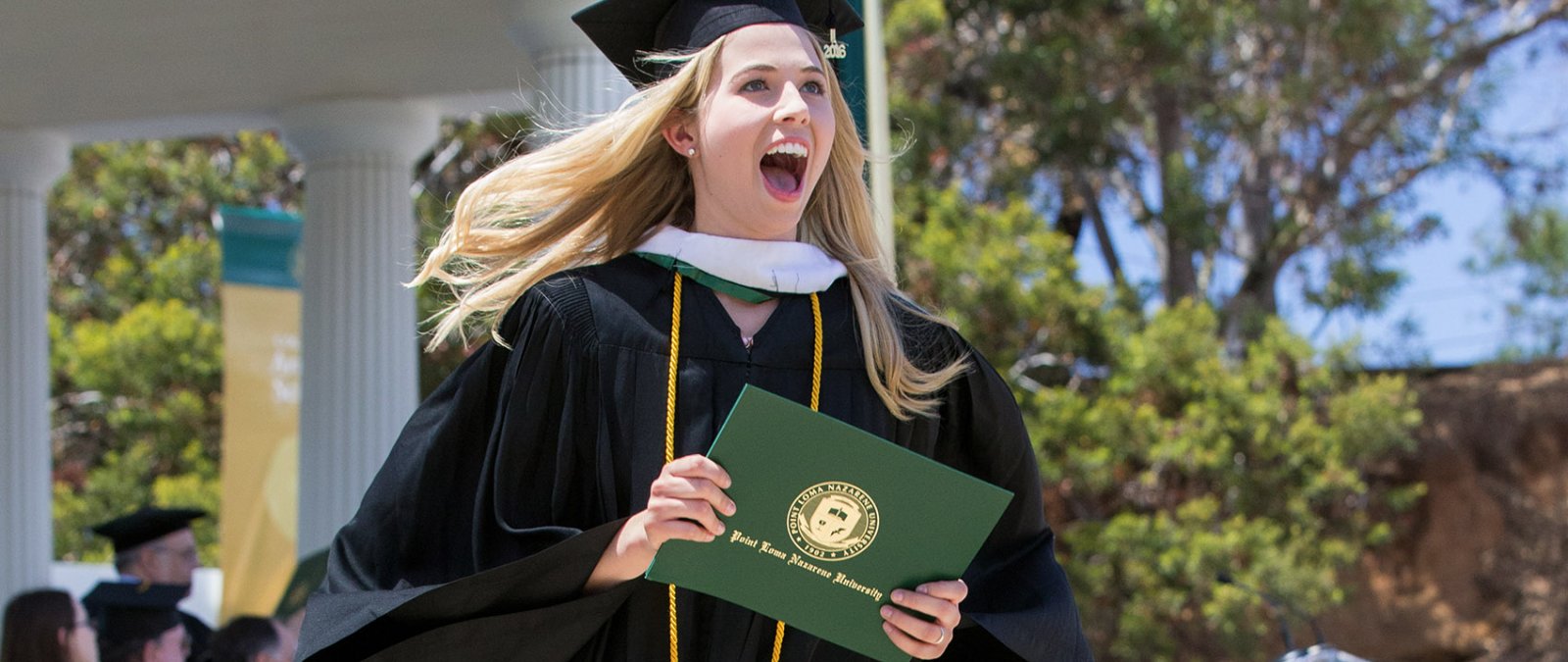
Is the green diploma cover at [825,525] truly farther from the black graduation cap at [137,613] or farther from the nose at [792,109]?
the black graduation cap at [137,613]

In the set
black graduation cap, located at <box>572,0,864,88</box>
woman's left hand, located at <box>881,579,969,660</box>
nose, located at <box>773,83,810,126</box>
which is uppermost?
black graduation cap, located at <box>572,0,864,88</box>

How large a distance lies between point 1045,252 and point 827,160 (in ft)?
35.0

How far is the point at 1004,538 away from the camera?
2.71 metres

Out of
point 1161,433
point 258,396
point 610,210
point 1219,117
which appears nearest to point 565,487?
point 610,210

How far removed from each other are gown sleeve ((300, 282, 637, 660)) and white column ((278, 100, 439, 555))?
17.2 ft

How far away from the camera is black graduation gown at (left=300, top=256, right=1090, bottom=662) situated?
93.3 inches

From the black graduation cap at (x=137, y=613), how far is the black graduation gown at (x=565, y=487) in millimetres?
5919

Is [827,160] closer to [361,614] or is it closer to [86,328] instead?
[361,614]

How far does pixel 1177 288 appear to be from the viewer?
16125 millimetres

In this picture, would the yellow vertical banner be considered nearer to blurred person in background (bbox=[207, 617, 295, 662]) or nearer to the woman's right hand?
blurred person in background (bbox=[207, 617, 295, 662])

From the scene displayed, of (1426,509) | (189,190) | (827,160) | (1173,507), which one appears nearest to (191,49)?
(827,160)

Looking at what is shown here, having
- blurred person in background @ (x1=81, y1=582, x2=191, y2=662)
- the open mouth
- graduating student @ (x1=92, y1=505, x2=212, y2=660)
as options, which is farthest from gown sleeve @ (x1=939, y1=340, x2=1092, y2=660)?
graduating student @ (x1=92, y1=505, x2=212, y2=660)

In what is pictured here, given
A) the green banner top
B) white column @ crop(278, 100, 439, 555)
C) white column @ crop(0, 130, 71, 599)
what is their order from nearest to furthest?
white column @ crop(278, 100, 439, 555) → white column @ crop(0, 130, 71, 599) → the green banner top

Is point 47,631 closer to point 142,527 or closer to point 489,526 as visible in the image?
point 142,527
